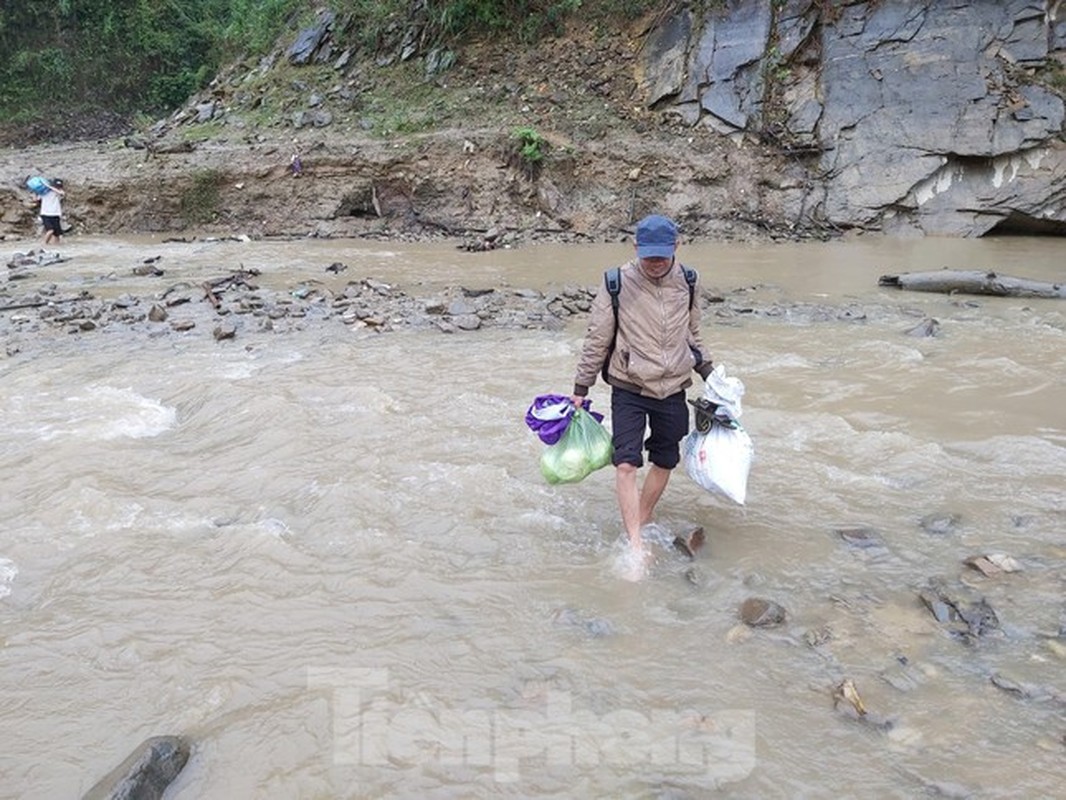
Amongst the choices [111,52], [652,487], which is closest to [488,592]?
[652,487]

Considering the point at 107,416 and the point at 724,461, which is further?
the point at 107,416

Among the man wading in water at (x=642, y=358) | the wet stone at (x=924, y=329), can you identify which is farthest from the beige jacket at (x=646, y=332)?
the wet stone at (x=924, y=329)

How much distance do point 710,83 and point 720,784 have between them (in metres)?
18.1

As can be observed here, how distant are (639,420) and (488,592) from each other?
112cm

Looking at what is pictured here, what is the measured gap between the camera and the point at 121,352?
8.15 m

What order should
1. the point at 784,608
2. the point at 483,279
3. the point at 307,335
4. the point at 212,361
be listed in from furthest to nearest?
the point at 483,279 < the point at 307,335 < the point at 212,361 < the point at 784,608

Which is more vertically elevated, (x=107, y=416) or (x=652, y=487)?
(x=652, y=487)

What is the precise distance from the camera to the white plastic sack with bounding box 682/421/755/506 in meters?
4.09

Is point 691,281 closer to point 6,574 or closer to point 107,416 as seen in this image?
point 6,574

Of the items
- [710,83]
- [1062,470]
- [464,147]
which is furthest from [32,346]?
[710,83]

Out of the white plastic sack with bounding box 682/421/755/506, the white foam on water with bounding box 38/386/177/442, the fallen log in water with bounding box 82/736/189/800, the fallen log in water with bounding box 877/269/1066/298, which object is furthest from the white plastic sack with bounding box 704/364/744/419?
the fallen log in water with bounding box 877/269/1066/298

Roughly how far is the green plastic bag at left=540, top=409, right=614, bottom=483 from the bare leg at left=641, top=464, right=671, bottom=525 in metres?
0.27

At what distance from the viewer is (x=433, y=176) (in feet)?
56.0

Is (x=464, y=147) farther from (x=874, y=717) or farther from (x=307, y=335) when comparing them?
(x=874, y=717)
